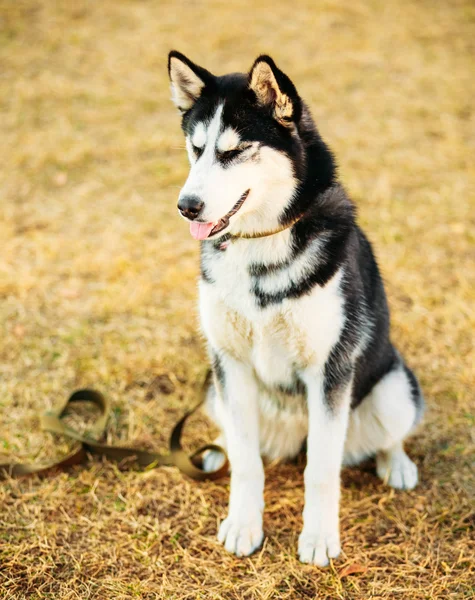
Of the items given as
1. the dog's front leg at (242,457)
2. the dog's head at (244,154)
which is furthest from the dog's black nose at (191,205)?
the dog's front leg at (242,457)

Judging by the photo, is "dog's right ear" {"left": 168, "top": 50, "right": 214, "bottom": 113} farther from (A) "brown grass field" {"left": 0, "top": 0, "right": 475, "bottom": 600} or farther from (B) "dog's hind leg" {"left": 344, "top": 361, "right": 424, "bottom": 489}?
(A) "brown grass field" {"left": 0, "top": 0, "right": 475, "bottom": 600}

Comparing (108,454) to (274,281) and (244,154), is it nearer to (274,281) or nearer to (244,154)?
(274,281)

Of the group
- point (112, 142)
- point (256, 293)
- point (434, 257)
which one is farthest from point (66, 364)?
point (112, 142)

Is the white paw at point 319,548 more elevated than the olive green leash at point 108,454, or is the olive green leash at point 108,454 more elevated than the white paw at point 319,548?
the white paw at point 319,548

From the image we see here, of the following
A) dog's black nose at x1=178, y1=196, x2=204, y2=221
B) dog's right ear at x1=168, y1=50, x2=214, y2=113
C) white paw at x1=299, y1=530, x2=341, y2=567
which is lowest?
white paw at x1=299, y1=530, x2=341, y2=567

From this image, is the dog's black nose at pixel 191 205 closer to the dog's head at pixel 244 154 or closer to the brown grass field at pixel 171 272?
the dog's head at pixel 244 154

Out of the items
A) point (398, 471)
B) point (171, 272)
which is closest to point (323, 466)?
point (398, 471)

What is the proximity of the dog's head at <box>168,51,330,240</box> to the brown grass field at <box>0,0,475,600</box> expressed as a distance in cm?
164

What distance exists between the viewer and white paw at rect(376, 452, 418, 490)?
3.43m

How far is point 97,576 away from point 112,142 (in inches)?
218

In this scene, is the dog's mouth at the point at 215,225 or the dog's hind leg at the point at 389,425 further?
the dog's hind leg at the point at 389,425

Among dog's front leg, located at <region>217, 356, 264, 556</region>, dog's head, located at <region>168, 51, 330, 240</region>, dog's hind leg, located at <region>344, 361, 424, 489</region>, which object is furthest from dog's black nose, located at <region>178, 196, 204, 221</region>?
dog's hind leg, located at <region>344, 361, 424, 489</region>

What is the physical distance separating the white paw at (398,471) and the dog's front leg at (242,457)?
2.62ft

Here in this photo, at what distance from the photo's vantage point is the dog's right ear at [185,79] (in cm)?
271
